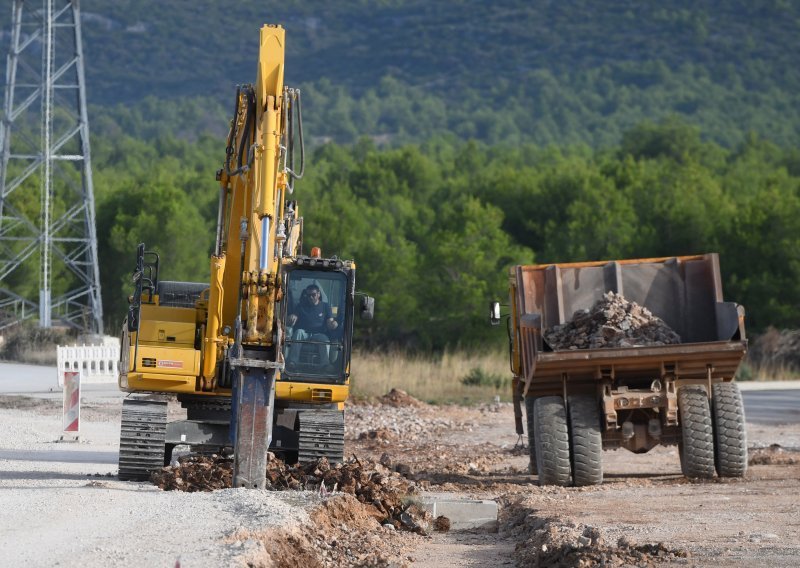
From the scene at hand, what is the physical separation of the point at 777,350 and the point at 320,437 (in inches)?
1230

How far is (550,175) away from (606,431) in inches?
1699

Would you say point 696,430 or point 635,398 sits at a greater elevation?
point 635,398

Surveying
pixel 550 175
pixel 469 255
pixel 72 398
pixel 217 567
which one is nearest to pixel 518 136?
pixel 550 175

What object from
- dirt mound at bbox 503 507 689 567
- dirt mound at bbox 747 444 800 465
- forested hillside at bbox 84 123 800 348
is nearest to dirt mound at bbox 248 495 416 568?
dirt mound at bbox 503 507 689 567

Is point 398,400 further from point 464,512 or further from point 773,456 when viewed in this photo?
point 464,512

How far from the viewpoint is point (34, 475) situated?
1758 cm

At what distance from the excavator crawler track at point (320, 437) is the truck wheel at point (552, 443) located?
2.31m

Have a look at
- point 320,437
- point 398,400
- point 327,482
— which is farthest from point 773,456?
point 398,400

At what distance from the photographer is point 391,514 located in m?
15.4

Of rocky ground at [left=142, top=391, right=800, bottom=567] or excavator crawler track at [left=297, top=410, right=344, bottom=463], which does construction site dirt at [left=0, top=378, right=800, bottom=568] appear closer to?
rocky ground at [left=142, top=391, right=800, bottom=567]

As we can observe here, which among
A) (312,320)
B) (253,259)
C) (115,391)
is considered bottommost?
(312,320)

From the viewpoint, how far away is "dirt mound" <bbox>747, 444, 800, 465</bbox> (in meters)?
20.2

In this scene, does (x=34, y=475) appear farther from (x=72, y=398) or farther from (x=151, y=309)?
(x=72, y=398)

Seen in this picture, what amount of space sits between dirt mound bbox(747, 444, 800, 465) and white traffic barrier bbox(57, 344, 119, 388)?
17150 mm
